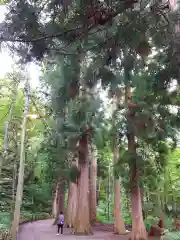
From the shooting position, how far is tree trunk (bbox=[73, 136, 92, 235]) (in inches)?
632

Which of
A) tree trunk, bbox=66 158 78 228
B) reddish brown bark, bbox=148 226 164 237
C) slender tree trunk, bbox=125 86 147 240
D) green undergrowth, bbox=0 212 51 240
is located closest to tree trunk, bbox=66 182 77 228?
tree trunk, bbox=66 158 78 228

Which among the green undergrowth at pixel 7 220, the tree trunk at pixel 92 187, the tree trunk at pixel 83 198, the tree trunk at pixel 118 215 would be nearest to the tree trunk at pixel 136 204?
the tree trunk at pixel 118 215

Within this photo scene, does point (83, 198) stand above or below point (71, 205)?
above

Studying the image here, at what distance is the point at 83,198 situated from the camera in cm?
1662

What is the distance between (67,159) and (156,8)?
47.1ft

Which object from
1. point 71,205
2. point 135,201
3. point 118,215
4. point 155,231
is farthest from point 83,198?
point 135,201

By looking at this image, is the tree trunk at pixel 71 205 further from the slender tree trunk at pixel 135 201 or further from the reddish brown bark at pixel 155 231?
the slender tree trunk at pixel 135 201

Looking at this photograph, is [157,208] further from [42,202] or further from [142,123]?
[42,202]

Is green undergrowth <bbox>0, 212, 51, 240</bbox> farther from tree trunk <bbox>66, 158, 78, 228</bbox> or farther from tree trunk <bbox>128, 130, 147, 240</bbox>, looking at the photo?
tree trunk <bbox>128, 130, 147, 240</bbox>

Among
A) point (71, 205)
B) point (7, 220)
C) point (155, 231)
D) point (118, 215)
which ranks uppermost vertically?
point (71, 205)

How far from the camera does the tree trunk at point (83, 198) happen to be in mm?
16047

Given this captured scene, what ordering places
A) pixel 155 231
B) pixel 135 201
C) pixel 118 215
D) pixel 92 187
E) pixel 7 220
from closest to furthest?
pixel 135 201
pixel 155 231
pixel 118 215
pixel 7 220
pixel 92 187

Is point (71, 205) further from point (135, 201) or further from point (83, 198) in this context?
point (135, 201)

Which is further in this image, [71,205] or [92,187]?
[92,187]
